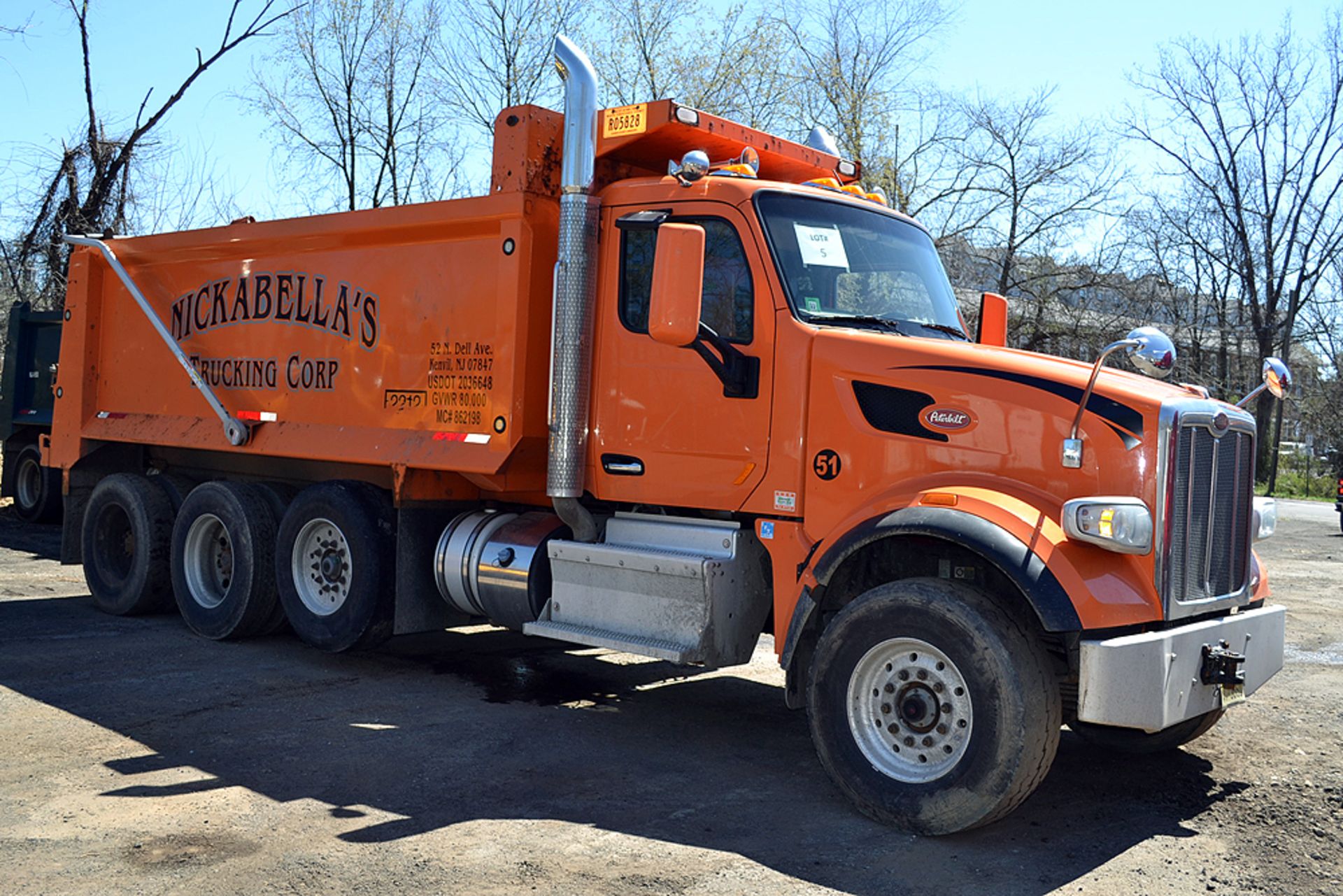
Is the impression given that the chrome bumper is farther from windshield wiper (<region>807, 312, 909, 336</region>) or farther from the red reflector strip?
the red reflector strip

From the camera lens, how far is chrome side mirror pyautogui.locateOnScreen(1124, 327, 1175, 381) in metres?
5.38

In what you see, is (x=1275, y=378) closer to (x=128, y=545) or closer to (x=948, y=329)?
(x=948, y=329)

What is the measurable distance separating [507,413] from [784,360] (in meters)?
1.85

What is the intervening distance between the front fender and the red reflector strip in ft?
8.83

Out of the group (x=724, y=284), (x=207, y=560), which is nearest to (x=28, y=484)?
(x=207, y=560)

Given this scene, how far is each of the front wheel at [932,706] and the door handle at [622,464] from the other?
1606 mm

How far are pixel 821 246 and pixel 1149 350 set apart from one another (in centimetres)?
173

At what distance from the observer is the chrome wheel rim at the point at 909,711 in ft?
16.8

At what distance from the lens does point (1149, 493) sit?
16.7 ft

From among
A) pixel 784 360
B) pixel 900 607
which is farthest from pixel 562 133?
pixel 900 607

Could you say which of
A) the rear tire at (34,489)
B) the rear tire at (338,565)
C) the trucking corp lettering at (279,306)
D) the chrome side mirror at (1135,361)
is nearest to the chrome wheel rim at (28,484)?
the rear tire at (34,489)

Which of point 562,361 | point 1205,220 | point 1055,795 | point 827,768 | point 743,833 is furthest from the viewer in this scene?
point 1205,220

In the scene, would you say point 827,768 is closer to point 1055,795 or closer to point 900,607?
point 900,607

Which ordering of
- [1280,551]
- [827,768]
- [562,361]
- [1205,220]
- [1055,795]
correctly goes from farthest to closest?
[1205,220] < [1280,551] < [562,361] < [1055,795] < [827,768]
